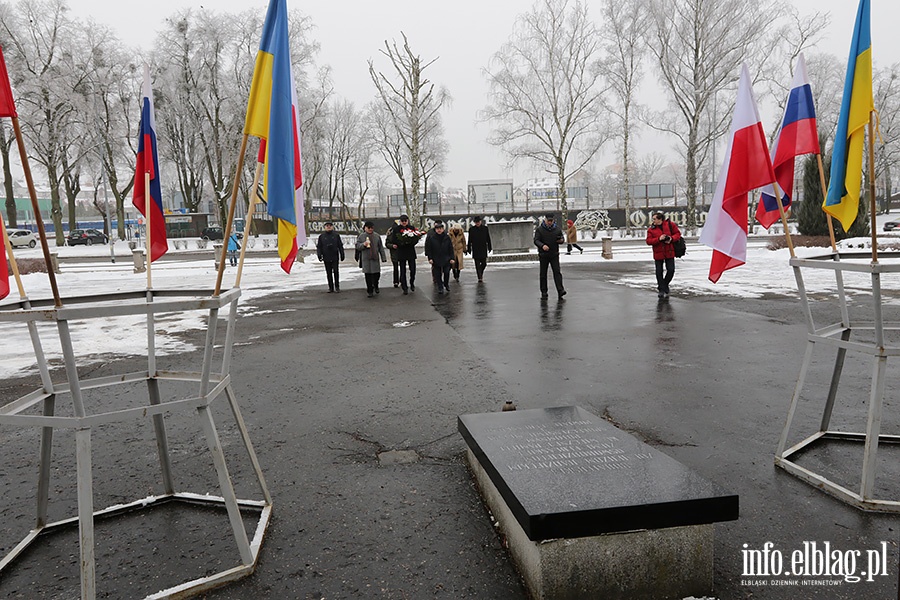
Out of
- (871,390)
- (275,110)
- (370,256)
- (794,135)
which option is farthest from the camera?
(370,256)

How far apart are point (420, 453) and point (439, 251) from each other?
413 inches

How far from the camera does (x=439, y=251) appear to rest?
1471 cm

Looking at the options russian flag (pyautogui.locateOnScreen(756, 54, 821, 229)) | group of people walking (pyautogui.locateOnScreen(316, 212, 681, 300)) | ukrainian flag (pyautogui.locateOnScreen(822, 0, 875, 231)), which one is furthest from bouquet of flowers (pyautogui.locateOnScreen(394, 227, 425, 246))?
ukrainian flag (pyautogui.locateOnScreen(822, 0, 875, 231))

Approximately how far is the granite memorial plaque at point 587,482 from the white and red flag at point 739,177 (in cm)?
146

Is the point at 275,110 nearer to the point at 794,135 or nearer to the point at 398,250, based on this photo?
the point at 794,135

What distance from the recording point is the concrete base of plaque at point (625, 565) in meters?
2.63

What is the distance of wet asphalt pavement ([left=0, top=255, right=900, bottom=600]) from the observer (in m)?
2.99

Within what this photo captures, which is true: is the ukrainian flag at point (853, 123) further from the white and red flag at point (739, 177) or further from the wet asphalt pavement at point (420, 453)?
the wet asphalt pavement at point (420, 453)

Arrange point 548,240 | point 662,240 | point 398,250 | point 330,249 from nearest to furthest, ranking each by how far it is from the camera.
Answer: point 662,240, point 548,240, point 398,250, point 330,249

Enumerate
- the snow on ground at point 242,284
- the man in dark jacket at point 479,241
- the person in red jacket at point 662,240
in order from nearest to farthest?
the snow on ground at point 242,284
the person in red jacket at point 662,240
the man in dark jacket at point 479,241

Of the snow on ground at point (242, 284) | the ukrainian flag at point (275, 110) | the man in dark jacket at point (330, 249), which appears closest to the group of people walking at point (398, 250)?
the man in dark jacket at point (330, 249)

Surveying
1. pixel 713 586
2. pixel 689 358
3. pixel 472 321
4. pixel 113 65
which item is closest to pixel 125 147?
pixel 113 65

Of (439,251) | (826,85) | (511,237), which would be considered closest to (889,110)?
(826,85)

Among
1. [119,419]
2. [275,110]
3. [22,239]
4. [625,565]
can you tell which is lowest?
[625,565]
